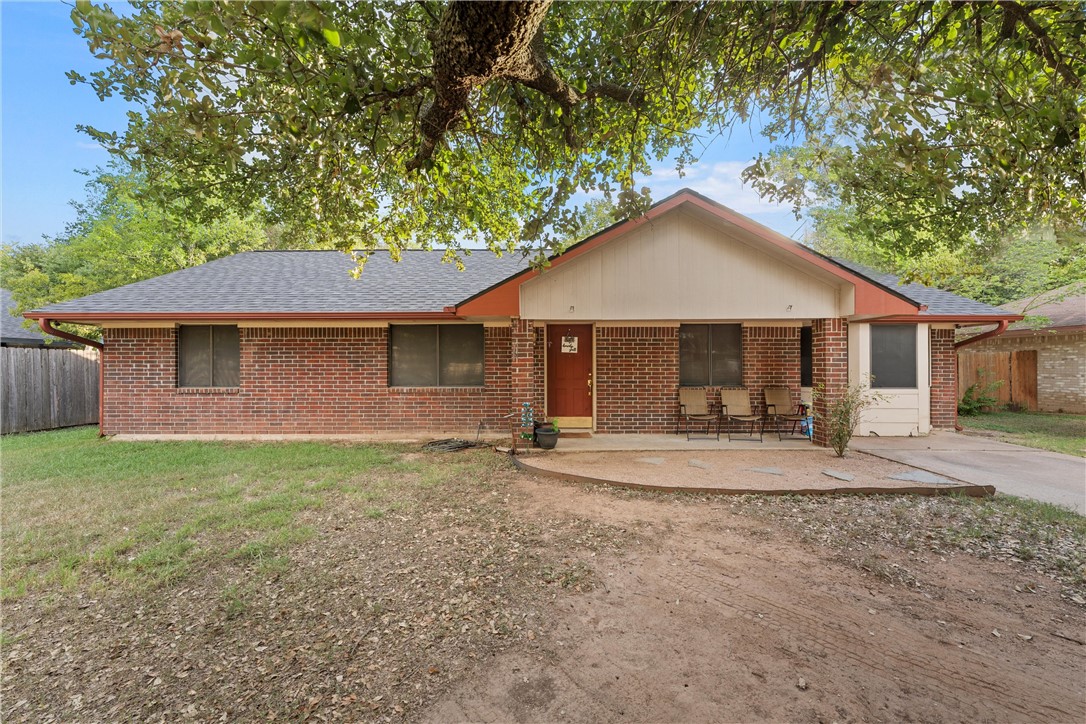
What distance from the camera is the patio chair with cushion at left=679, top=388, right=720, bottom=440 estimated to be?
832 centimetres

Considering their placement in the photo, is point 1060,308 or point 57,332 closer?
point 57,332

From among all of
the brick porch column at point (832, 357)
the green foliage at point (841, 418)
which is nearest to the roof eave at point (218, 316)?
the brick porch column at point (832, 357)

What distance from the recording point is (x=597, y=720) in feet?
6.53

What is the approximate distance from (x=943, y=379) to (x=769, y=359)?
4.02 metres

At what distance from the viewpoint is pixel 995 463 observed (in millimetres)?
6566

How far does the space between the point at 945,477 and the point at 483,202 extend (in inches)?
289

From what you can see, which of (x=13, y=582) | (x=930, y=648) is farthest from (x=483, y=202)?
(x=930, y=648)

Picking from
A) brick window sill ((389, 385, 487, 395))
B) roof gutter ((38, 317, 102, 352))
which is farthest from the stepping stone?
roof gutter ((38, 317, 102, 352))

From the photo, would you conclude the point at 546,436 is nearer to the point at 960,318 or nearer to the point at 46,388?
the point at 960,318

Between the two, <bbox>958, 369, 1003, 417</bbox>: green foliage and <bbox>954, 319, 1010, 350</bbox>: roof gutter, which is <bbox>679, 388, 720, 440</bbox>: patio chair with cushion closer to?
<bbox>954, 319, 1010, 350</bbox>: roof gutter

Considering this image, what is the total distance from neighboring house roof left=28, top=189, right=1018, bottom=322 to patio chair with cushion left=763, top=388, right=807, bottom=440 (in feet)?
7.33

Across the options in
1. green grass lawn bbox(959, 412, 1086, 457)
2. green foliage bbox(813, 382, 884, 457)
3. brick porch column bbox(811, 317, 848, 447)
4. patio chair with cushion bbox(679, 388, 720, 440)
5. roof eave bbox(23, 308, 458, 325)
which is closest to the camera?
green foliage bbox(813, 382, 884, 457)

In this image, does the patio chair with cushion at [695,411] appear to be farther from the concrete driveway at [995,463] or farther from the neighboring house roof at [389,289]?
the neighboring house roof at [389,289]

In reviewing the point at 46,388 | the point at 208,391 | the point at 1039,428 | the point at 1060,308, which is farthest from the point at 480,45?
the point at 1060,308
